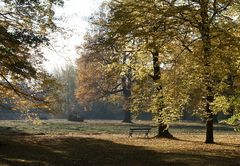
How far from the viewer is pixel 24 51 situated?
77.0 feet

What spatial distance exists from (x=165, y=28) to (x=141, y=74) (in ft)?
18.7

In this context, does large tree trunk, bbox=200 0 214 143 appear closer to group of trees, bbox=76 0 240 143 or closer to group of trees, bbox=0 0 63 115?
group of trees, bbox=76 0 240 143

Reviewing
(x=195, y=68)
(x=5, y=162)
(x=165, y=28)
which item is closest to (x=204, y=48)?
(x=195, y=68)

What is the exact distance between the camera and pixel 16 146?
68.8 feet

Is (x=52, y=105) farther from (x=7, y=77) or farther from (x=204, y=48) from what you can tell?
(x=204, y=48)

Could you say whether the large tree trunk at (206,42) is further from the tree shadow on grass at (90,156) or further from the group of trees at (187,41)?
the tree shadow on grass at (90,156)

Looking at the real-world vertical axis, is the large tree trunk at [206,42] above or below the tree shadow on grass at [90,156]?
above

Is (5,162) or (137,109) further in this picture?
(137,109)

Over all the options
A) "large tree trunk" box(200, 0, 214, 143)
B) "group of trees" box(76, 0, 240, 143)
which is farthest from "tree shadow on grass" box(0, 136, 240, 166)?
"large tree trunk" box(200, 0, 214, 143)

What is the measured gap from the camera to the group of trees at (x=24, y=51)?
1966 centimetres

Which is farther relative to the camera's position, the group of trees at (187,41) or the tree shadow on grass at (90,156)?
the group of trees at (187,41)

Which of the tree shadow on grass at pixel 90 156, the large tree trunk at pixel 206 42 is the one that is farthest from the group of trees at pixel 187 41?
the tree shadow on grass at pixel 90 156

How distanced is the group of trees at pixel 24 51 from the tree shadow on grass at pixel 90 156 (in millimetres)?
3526

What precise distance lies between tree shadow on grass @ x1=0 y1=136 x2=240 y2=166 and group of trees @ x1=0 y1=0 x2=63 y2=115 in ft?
11.6
